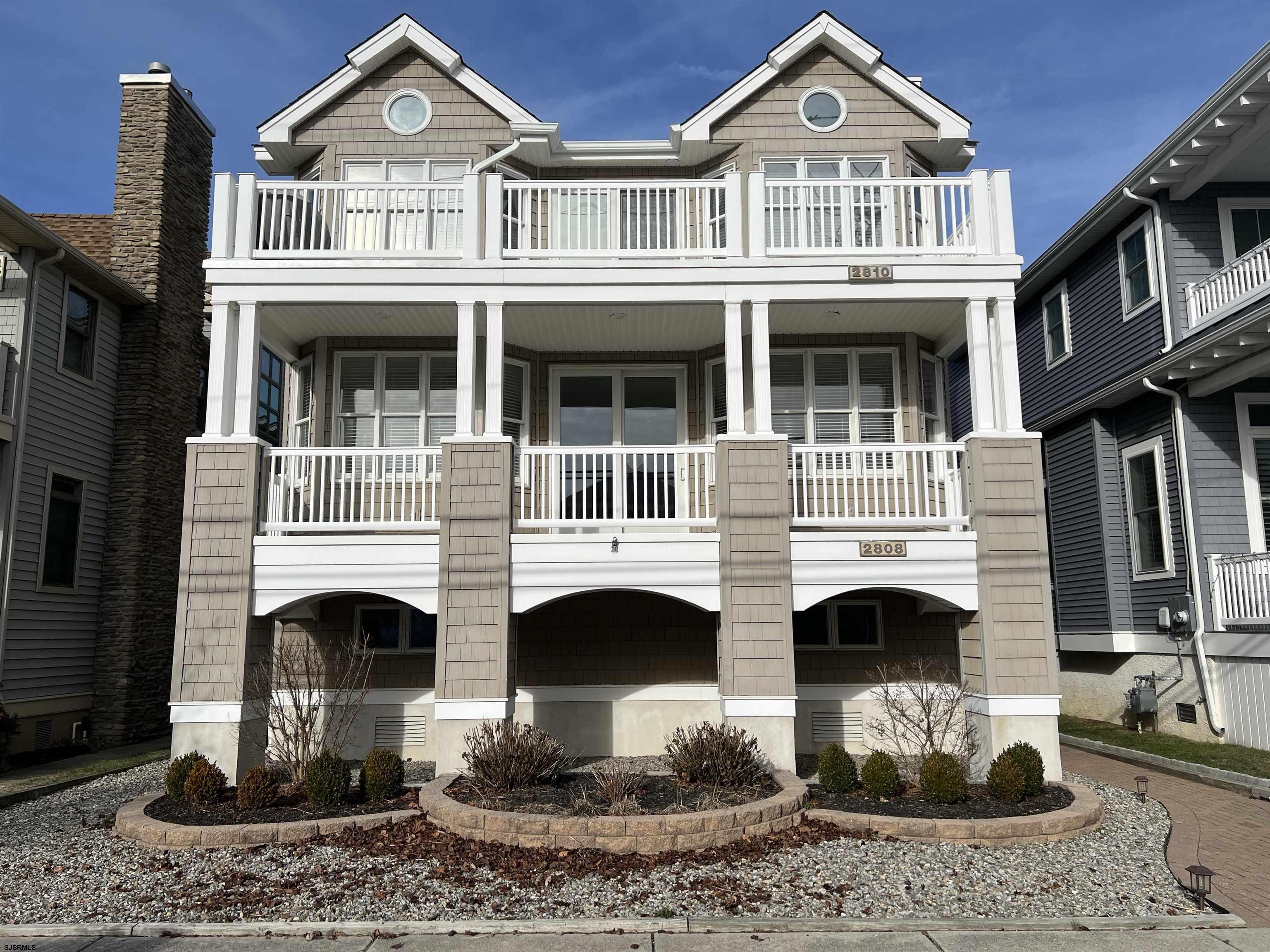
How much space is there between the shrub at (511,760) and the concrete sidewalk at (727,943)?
2804 mm

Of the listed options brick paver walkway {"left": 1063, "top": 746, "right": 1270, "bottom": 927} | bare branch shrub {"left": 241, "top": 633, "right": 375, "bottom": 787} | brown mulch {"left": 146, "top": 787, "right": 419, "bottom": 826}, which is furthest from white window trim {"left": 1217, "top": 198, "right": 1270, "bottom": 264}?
brown mulch {"left": 146, "top": 787, "right": 419, "bottom": 826}

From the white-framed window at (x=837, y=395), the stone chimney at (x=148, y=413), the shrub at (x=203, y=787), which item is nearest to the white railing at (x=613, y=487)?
the white-framed window at (x=837, y=395)

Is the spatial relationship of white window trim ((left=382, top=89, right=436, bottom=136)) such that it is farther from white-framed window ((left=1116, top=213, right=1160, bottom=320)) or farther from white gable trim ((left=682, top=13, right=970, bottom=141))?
white-framed window ((left=1116, top=213, right=1160, bottom=320))

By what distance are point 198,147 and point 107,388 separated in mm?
4985

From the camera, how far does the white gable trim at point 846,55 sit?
13445 mm

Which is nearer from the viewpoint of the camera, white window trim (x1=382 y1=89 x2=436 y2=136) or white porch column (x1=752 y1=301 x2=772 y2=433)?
white porch column (x1=752 y1=301 x2=772 y2=433)

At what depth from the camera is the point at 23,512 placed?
1309 centimetres

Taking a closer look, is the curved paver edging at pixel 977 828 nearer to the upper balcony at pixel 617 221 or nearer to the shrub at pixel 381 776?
the shrub at pixel 381 776

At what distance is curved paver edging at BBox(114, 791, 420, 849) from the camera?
26.5ft

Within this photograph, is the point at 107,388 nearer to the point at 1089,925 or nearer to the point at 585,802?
the point at 585,802

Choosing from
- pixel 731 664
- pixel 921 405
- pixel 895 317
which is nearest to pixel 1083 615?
pixel 921 405

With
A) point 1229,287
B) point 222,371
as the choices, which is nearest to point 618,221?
point 222,371

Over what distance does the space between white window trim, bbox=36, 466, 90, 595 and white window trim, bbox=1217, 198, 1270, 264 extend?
18178 millimetres

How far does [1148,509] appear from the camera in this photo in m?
15.2
